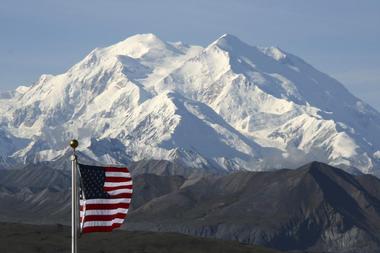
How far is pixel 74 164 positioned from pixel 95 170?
4606mm

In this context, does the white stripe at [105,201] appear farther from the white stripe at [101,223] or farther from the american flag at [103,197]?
the white stripe at [101,223]

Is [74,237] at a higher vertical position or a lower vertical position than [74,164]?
lower

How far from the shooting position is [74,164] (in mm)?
55344

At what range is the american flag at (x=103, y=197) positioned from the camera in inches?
2299

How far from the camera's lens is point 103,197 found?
59875 millimetres

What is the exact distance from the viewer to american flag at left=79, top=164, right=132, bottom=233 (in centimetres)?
5841

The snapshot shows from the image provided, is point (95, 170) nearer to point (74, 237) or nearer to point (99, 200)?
point (99, 200)

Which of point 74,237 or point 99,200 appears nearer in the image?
point 74,237

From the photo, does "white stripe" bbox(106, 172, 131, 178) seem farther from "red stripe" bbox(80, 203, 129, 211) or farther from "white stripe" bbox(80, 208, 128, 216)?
"white stripe" bbox(80, 208, 128, 216)

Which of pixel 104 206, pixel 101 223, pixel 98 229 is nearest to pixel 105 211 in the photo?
pixel 104 206

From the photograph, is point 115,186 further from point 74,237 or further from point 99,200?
point 74,237

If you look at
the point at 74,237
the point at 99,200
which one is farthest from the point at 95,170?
the point at 74,237

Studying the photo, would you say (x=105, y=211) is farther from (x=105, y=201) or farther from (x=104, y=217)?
(x=105, y=201)

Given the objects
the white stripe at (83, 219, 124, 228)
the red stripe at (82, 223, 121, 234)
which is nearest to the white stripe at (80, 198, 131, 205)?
the white stripe at (83, 219, 124, 228)
